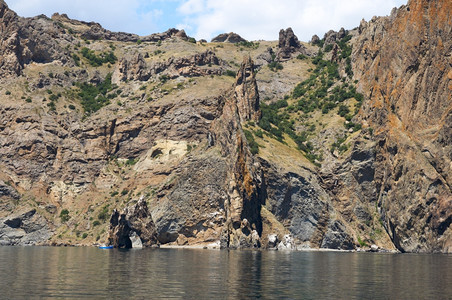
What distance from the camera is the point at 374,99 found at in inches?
5522

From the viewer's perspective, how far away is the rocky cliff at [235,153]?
11856 centimetres

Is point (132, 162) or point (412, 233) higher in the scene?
point (132, 162)

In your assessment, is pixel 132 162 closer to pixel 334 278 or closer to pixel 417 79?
pixel 417 79

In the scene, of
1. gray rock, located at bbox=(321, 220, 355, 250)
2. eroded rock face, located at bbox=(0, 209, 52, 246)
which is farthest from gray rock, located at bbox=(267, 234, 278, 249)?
eroded rock face, located at bbox=(0, 209, 52, 246)

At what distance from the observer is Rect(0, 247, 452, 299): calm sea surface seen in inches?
1727

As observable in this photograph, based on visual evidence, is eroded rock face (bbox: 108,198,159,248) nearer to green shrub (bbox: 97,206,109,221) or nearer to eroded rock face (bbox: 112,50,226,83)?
green shrub (bbox: 97,206,109,221)

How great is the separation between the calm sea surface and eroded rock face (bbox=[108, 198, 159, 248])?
35.1 m

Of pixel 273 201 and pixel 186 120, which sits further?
pixel 186 120

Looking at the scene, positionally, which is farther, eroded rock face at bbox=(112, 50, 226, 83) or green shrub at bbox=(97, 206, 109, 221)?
eroded rock face at bbox=(112, 50, 226, 83)

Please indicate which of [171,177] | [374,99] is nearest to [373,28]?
[374,99]

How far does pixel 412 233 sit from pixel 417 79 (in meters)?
36.1

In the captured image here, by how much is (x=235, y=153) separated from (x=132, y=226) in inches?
1103

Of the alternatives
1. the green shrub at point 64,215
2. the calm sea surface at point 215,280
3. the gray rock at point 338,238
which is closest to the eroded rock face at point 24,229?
the green shrub at point 64,215

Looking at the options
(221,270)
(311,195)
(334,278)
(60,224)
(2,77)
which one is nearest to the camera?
(334,278)
